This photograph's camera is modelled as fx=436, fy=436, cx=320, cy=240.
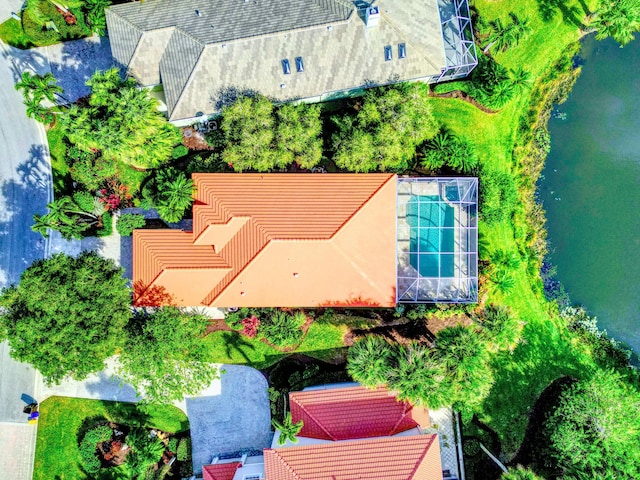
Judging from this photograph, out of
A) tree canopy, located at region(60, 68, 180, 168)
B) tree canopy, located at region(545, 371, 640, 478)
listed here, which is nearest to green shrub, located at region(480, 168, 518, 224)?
tree canopy, located at region(545, 371, 640, 478)

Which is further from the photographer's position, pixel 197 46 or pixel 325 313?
pixel 325 313

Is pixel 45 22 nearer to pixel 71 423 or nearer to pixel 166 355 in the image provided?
pixel 166 355

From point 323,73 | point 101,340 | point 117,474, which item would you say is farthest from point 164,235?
point 117,474

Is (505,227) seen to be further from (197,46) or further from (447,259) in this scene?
(197,46)

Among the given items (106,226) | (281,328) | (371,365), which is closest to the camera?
(371,365)

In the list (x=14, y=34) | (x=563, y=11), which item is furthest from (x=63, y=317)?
(x=563, y=11)
